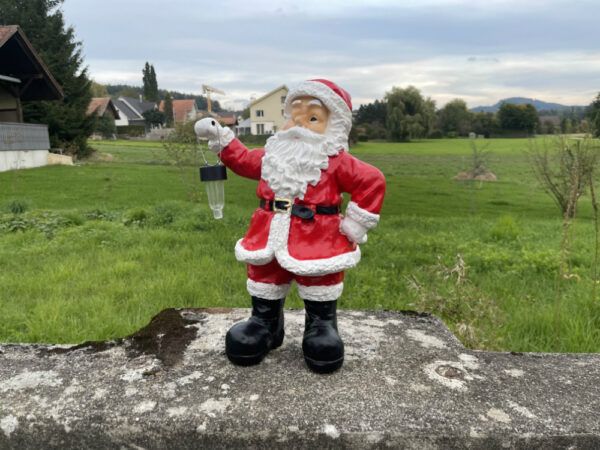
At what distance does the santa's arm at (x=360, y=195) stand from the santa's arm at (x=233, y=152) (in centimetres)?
44

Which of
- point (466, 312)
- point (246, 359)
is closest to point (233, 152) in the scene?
point (246, 359)

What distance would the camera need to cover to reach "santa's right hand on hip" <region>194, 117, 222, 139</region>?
6.75 feet

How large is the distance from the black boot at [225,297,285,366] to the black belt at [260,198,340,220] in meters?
0.47

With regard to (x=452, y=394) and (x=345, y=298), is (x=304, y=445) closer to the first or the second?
(x=452, y=394)

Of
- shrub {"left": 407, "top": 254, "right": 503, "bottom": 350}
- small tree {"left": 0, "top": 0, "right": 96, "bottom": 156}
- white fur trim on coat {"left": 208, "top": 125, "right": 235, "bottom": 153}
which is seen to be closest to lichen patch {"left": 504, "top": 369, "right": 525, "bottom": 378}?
shrub {"left": 407, "top": 254, "right": 503, "bottom": 350}

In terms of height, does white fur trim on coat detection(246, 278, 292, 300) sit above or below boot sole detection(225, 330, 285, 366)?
above

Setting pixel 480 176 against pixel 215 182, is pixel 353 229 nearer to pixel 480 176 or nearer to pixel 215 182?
pixel 215 182

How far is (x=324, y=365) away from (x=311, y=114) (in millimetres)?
1168

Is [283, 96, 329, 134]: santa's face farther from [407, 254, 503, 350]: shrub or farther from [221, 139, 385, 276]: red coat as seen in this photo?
[407, 254, 503, 350]: shrub

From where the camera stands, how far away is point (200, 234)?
17.2 ft

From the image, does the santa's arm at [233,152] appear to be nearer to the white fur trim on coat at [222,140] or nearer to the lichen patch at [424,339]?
the white fur trim on coat at [222,140]

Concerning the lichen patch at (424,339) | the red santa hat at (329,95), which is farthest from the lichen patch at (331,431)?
the red santa hat at (329,95)

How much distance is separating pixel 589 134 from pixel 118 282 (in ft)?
15.1

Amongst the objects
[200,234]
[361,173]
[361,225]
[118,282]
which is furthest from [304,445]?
[200,234]
